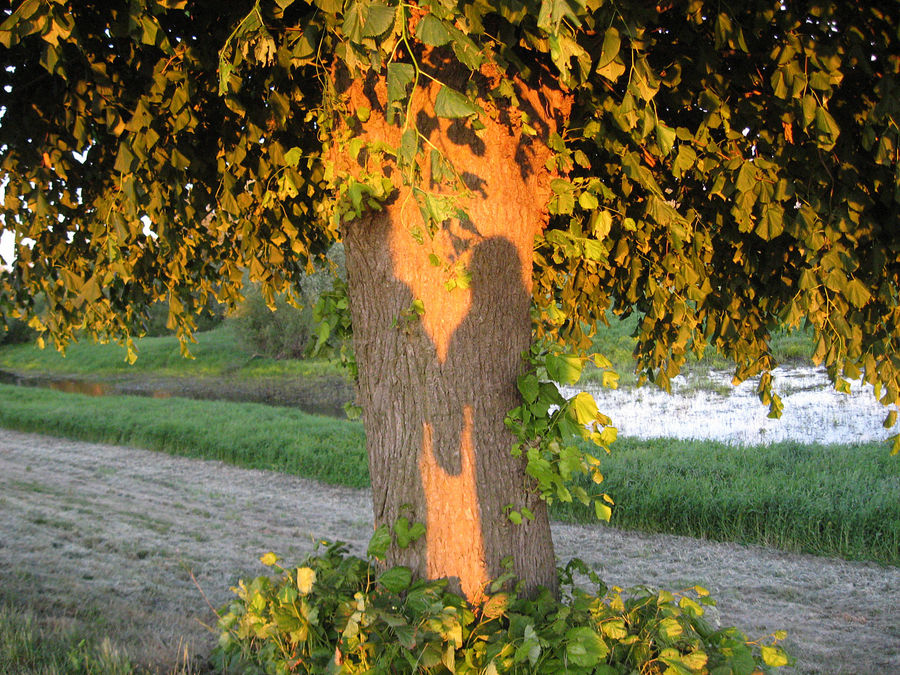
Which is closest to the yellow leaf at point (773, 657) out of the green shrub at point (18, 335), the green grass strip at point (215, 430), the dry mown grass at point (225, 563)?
the dry mown grass at point (225, 563)

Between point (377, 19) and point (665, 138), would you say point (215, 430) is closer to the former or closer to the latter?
point (665, 138)

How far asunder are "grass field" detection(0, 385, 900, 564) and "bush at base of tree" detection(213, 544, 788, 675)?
16.5 ft

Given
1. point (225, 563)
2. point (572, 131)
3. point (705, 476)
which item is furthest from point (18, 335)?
point (572, 131)

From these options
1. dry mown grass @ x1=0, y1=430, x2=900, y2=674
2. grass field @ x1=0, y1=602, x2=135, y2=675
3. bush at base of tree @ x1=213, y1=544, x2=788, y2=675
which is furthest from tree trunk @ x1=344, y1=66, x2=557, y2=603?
grass field @ x1=0, y1=602, x2=135, y2=675

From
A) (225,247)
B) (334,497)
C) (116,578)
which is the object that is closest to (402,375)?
(225,247)

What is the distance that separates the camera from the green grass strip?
35.0 ft

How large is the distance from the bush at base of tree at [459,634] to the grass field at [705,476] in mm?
5022

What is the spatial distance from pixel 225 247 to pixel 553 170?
3210mm

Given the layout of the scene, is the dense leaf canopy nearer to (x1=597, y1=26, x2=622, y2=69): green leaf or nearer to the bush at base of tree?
(x1=597, y1=26, x2=622, y2=69): green leaf

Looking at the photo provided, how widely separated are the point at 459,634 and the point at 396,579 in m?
0.34

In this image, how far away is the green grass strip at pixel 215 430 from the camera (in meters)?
10.7

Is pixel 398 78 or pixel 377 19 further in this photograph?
pixel 398 78

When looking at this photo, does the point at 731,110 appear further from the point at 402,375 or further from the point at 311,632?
the point at 311,632

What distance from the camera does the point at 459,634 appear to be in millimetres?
2152
